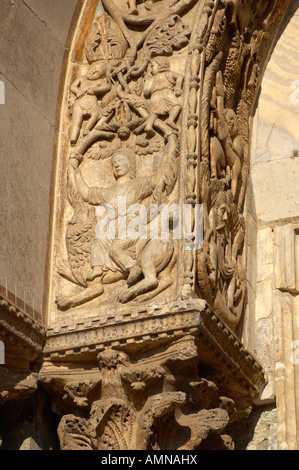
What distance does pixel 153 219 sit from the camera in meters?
6.79

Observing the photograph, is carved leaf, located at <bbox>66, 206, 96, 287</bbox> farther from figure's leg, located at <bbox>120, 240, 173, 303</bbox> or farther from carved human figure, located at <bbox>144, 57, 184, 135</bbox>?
carved human figure, located at <bbox>144, 57, 184, 135</bbox>

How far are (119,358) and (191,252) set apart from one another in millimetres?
667

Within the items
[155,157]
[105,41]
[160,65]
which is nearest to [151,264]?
[155,157]

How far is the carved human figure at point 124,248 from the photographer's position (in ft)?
21.7

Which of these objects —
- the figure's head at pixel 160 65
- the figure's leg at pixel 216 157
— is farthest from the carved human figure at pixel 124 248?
the figure's head at pixel 160 65

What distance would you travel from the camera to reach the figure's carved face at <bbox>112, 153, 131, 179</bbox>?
7.02 meters

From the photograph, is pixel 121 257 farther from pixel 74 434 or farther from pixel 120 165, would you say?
pixel 74 434

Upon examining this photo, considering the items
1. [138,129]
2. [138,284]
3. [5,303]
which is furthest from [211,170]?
[5,303]

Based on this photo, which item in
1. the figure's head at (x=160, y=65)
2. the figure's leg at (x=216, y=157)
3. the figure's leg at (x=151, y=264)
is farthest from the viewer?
the figure's head at (x=160, y=65)

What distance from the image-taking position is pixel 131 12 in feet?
24.8

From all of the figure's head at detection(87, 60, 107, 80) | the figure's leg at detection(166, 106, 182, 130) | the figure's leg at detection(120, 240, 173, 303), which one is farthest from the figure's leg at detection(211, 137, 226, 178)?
the figure's head at detection(87, 60, 107, 80)

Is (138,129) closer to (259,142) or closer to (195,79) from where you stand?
(195,79)

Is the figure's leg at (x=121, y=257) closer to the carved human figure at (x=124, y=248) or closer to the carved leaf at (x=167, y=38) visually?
the carved human figure at (x=124, y=248)
